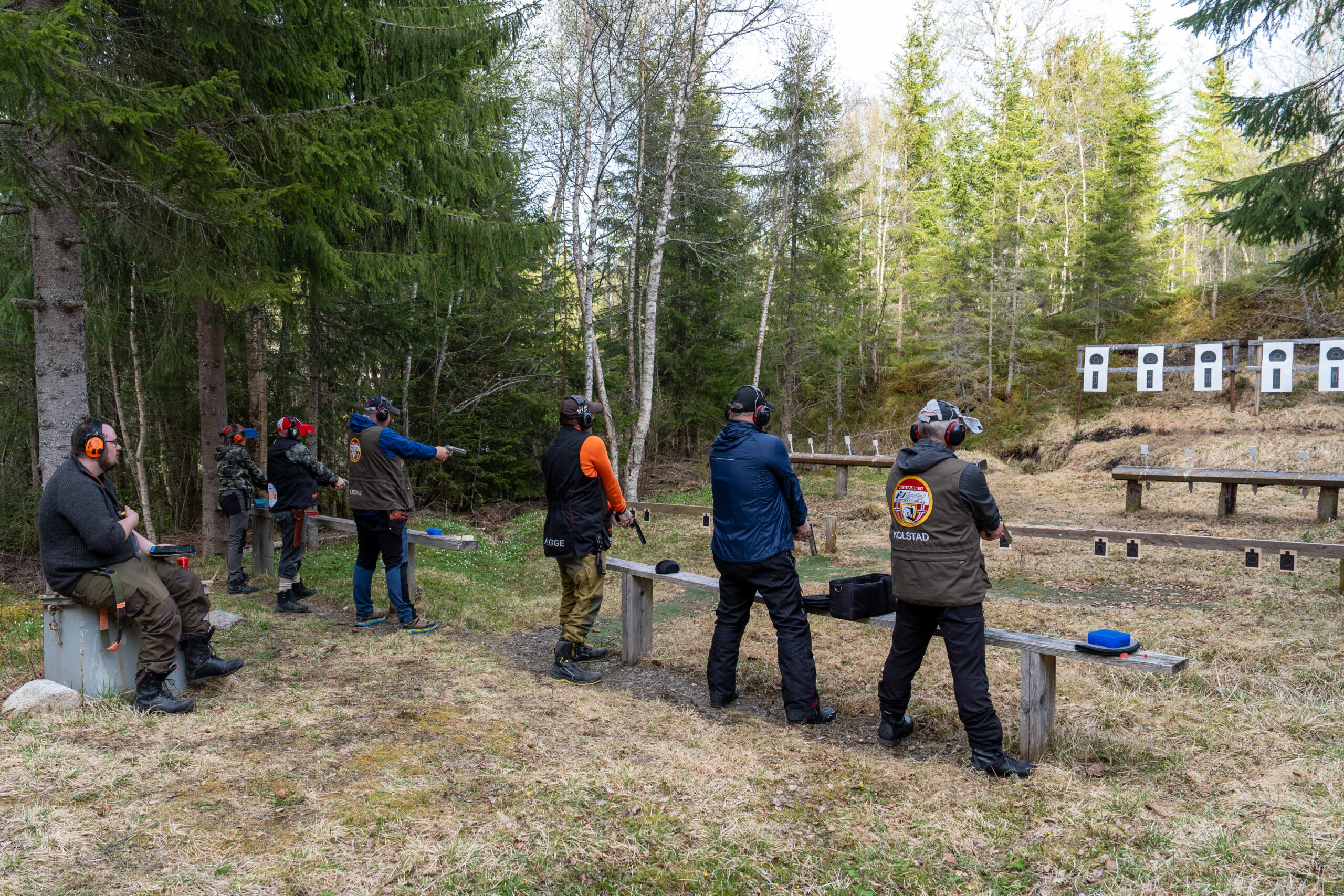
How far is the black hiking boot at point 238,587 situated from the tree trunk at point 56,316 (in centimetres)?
281

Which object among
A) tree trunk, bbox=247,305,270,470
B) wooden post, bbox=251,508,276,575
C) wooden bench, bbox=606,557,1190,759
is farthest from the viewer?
tree trunk, bbox=247,305,270,470

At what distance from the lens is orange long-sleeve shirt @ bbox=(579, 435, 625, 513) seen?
221 inches

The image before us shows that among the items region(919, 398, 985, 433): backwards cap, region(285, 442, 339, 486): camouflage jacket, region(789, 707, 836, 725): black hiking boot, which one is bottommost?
region(789, 707, 836, 725): black hiking boot

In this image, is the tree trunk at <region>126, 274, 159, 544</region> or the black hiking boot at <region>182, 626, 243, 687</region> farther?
the tree trunk at <region>126, 274, 159, 544</region>

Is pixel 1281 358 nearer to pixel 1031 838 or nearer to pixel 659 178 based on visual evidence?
pixel 659 178

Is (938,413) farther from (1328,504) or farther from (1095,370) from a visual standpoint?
(1095,370)

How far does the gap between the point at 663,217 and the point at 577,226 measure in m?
1.64

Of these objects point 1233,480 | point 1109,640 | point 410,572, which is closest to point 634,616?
point 410,572

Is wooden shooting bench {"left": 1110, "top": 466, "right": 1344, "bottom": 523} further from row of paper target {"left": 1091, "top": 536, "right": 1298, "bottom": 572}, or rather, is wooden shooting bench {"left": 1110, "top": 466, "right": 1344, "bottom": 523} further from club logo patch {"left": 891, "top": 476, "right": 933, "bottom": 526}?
club logo patch {"left": 891, "top": 476, "right": 933, "bottom": 526}

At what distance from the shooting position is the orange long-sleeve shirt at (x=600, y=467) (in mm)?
5621

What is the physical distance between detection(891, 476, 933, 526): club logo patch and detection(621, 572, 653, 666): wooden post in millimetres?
2381

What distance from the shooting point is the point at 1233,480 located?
41.9ft

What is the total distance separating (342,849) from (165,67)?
6.70 m

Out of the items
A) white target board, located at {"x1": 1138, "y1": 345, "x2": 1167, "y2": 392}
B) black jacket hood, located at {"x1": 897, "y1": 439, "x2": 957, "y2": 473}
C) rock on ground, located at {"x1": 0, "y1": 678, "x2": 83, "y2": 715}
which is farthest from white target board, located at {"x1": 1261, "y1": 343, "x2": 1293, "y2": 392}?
rock on ground, located at {"x1": 0, "y1": 678, "x2": 83, "y2": 715}
